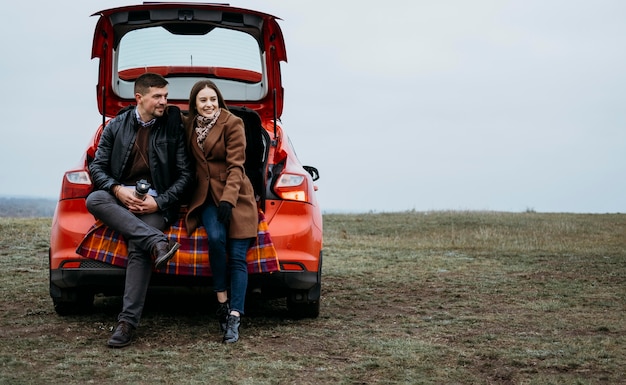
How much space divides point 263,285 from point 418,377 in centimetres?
162

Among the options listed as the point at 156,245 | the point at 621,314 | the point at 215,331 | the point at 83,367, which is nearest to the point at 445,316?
the point at 621,314

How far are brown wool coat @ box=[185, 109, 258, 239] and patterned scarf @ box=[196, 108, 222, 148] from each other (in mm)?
28

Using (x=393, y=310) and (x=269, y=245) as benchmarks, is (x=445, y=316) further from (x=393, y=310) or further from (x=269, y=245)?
(x=269, y=245)

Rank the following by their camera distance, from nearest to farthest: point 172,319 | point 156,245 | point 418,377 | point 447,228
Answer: point 418,377, point 156,245, point 172,319, point 447,228

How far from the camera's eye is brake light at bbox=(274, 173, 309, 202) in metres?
6.05

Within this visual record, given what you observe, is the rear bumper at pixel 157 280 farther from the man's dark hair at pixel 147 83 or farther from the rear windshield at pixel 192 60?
the rear windshield at pixel 192 60

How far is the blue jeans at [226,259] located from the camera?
18.6 ft

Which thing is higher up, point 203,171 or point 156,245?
point 203,171

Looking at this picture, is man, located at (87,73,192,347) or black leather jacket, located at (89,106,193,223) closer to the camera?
man, located at (87,73,192,347)

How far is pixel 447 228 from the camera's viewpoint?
17.2m

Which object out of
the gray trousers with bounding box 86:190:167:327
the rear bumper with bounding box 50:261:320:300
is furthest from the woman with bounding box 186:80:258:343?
the gray trousers with bounding box 86:190:167:327

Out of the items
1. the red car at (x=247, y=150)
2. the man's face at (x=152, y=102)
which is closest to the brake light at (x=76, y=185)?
the red car at (x=247, y=150)

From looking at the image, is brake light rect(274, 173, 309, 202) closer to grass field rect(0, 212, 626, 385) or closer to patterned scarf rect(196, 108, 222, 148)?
patterned scarf rect(196, 108, 222, 148)

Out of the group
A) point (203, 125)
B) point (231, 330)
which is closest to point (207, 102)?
point (203, 125)
